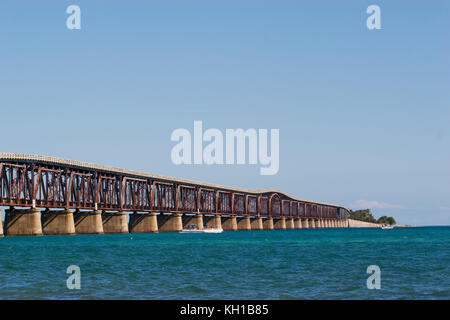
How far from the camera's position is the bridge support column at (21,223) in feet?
388

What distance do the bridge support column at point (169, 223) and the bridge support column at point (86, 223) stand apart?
139ft

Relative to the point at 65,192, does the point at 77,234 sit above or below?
below

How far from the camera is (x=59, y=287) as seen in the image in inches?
1531

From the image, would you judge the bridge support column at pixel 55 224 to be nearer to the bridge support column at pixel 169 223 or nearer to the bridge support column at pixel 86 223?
the bridge support column at pixel 86 223

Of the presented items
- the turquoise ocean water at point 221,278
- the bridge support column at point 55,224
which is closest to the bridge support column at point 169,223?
the bridge support column at point 55,224

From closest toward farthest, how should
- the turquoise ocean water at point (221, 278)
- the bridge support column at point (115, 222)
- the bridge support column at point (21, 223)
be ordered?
the turquoise ocean water at point (221, 278)
the bridge support column at point (21, 223)
the bridge support column at point (115, 222)

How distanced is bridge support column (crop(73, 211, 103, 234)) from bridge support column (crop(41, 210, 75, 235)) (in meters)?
11.9

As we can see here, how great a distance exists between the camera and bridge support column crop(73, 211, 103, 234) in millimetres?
144500
